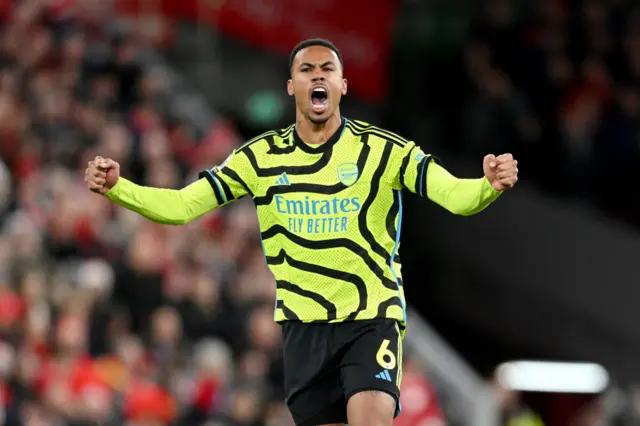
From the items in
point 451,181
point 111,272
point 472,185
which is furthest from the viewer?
point 111,272

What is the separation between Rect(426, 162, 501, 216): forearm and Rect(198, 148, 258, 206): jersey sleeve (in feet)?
3.23

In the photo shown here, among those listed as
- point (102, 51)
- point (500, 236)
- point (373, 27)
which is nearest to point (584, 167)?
point (500, 236)

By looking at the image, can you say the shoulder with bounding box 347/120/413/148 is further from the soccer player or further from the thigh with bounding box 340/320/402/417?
the thigh with bounding box 340/320/402/417

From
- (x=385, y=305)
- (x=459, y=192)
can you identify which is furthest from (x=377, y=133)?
(x=385, y=305)

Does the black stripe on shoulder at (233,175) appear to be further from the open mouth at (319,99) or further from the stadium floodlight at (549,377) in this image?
the stadium floodlight at (549,377)

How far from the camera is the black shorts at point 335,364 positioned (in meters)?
7.18

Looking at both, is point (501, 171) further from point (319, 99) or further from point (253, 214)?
point (253, 214)

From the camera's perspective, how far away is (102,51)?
654 inches

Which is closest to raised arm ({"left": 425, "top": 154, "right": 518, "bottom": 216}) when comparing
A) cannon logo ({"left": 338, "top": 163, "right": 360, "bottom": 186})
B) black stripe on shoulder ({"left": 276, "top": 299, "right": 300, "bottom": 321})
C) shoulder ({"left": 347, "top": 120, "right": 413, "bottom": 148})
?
shoulder ({"left": 347, "top": 120, "right": 413, "bottom": 148})

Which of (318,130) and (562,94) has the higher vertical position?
(562,94)

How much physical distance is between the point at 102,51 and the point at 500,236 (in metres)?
6.15

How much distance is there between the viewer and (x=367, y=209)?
732 cm

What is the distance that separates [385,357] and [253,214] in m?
8.65

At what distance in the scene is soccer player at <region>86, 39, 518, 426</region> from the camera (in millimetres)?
7250
